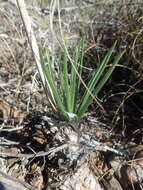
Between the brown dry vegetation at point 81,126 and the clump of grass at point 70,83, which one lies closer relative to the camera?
the clump of grass at point 70,83

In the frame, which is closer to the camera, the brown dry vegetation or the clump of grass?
the clump of grass

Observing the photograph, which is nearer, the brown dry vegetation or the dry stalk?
the dry stalk

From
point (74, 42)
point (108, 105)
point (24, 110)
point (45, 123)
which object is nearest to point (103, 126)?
point (108, 105)

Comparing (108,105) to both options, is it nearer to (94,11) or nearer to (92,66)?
(92,66)

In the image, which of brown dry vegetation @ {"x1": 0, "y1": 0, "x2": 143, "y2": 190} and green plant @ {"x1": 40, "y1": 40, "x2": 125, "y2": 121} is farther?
brown dry vegetation @ {"x1": 0, "y1": 0, "x2": 143, "y2": 190}

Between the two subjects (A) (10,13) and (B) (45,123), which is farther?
(A) (10,13)

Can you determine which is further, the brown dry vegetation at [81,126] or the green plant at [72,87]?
the brown dry vegetation at [81,126]

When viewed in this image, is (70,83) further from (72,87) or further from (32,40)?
(32,40)

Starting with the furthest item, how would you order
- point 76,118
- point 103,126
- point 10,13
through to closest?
1. point 10,13
2. point 103,126
3. point 76,118
